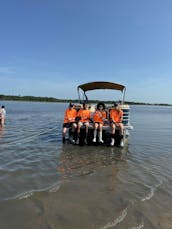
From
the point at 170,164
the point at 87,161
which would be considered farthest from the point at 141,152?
the point at 87,161

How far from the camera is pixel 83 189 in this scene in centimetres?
534

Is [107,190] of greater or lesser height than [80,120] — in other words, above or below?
below

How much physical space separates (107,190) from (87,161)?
2417mm

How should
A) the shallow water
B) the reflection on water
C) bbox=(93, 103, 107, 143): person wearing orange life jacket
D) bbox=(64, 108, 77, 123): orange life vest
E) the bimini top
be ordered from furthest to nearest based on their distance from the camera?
the bimini top < bbox=(64, 108, 77, 123): orange life vest < bbox=(93, 103, 107, 143): person wearing orange life jacket < the reflection on water < the shallow water

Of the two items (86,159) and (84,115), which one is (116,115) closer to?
(84,115)

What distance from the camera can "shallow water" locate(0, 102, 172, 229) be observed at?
3965mm

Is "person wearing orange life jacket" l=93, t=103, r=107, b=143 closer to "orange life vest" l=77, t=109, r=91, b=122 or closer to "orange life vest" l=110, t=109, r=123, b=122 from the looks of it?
"orange life vest" l=77, t=109, r=91, b=122

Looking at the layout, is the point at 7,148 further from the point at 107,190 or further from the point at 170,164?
the point at 170,164

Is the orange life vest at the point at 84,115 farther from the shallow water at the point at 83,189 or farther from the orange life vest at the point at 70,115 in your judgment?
the shallow water at the point at 83,189

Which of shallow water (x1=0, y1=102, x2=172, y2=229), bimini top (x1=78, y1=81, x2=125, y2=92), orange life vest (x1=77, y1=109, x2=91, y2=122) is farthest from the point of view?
bimini top (x1=78, y1=81, x2=125, y2=92)

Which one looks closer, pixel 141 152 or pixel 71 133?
pixel 141 152

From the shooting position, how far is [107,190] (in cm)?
538

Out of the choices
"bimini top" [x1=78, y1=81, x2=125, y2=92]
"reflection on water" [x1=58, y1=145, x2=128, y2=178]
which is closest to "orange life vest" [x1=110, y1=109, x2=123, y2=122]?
"reflection on water" [x1=58, y1=145, x2=128, y2=178]

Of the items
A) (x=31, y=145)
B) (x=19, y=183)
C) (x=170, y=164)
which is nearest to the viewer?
(x=19, y=183)
